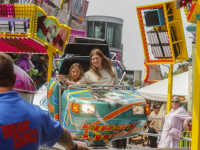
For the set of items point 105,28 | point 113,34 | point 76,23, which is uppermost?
point 105,28

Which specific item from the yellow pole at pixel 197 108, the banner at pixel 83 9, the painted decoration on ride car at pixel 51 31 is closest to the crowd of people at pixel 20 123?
the yellow pole at pixel 197 108

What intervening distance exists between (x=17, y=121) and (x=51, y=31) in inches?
331

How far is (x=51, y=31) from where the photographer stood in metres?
10.0

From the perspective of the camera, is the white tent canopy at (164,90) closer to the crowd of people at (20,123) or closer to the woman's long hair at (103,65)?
the woman's long hair at (103,65)

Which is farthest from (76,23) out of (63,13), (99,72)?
(99,72)

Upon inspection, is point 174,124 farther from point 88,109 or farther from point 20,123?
point 20,123

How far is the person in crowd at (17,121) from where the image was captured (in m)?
1.77

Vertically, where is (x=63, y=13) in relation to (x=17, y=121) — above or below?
above

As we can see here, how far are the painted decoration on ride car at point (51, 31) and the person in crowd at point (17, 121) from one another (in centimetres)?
755

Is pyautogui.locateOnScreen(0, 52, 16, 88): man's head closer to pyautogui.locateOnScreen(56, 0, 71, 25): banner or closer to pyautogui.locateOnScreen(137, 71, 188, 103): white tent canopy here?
pyautogui.locateOnScreen(137, 71, 188, 103): white tent canopy

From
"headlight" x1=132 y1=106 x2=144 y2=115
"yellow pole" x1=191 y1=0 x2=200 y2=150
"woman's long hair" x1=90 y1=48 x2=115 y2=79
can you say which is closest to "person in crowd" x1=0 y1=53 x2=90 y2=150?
"yellow pole" x1=191 y1=0 x2=200 y2=150

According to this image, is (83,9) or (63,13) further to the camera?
(83,9)

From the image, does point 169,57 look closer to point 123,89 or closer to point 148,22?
point 148,22

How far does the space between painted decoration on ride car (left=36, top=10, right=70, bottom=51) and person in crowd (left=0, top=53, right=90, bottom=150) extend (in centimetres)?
755
